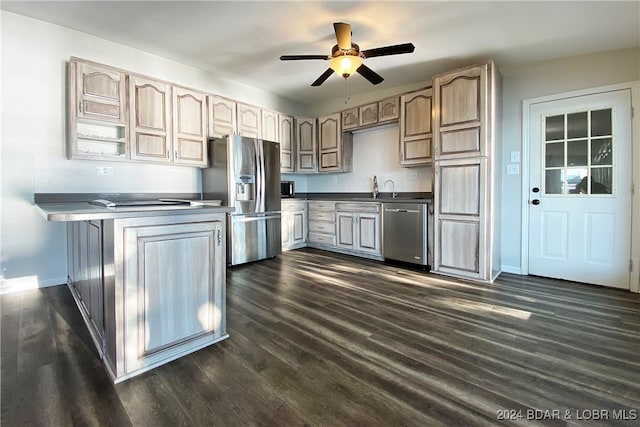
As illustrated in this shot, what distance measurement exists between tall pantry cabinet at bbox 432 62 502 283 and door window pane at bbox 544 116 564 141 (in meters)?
0.50

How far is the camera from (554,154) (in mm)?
3420

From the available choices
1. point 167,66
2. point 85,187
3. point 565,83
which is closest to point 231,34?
point 167,66

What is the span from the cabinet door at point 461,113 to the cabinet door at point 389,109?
68 centimetres

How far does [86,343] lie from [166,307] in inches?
28.7

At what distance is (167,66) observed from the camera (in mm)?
3758

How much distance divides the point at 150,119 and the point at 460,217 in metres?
3.78

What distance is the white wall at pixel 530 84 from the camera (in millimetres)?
3102

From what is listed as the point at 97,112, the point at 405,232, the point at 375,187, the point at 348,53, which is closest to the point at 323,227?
the point at 375,187

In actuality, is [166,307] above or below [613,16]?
below

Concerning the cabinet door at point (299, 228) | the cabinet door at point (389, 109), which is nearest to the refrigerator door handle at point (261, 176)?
the cabinet door at point (299, 228)

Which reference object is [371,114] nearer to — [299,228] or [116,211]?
[299,228]

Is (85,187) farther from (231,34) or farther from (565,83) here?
(565,83)

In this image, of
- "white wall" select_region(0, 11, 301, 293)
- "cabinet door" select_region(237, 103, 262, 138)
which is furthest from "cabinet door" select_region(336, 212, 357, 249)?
"white wall" select_region(0, 11, 301, 293)

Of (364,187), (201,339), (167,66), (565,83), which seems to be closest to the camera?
(201,339)
